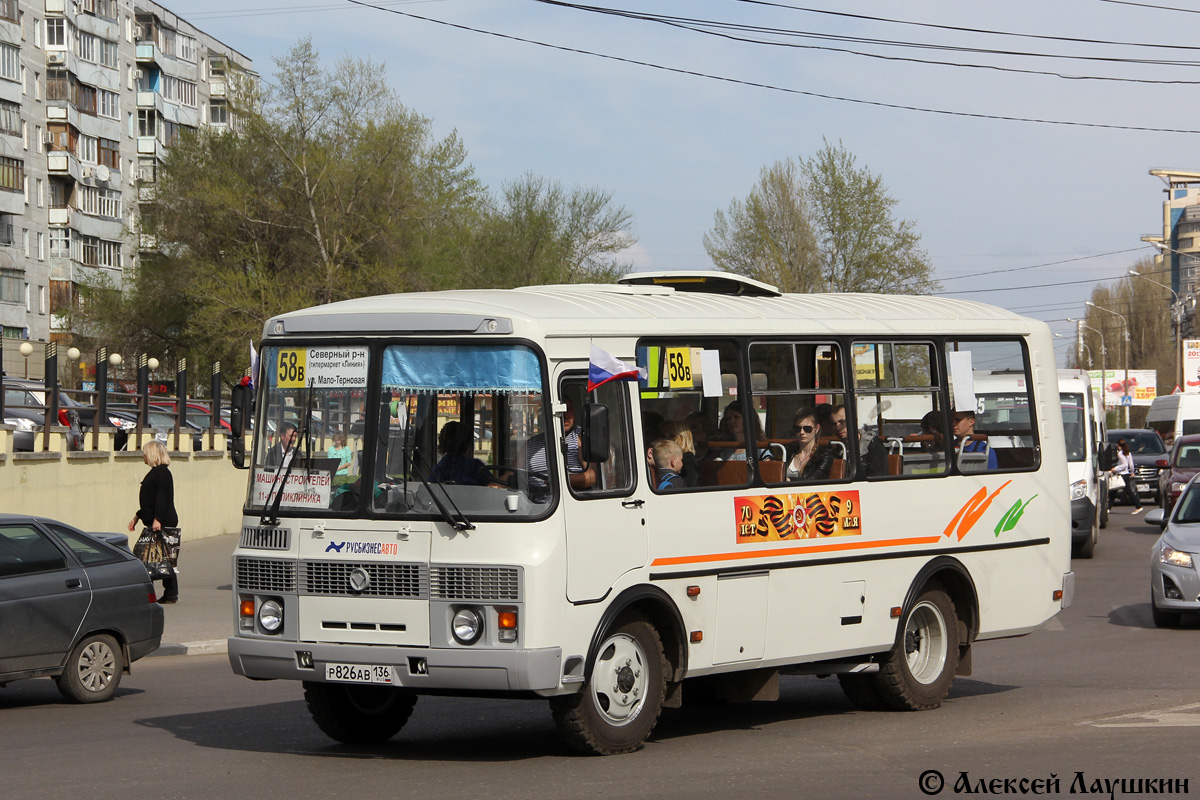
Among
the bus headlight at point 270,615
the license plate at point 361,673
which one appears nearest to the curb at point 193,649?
the bus headlight at point 270,615

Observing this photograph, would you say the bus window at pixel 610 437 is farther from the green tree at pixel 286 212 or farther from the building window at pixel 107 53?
the building window at pixel 107 53

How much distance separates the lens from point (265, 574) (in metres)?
9.28

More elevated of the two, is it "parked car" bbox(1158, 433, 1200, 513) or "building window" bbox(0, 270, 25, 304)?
"building window" bbox(0, 270, 25, 304)

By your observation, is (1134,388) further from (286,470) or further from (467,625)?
(467,625)

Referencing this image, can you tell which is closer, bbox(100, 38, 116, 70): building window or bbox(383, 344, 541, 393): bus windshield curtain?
bbox(383, 344, 541, 393): bus windshield curtain

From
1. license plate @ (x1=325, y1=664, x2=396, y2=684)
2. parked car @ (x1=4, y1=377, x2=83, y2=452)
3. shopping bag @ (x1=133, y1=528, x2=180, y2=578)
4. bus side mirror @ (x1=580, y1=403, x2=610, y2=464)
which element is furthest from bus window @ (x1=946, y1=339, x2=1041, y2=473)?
parked car @ (x1=4, y1=377, x2=83, y2=452)

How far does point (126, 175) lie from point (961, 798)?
3352 inches

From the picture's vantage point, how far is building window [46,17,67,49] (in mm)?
77875

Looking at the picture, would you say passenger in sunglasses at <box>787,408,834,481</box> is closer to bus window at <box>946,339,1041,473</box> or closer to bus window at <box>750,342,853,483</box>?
bus window at <box>750,342,853,483</box>

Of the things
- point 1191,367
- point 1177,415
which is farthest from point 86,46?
point 1177,415

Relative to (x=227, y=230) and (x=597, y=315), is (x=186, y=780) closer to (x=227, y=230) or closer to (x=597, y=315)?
(x=597, y=315)

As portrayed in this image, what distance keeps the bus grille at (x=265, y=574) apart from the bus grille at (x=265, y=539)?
0.08m

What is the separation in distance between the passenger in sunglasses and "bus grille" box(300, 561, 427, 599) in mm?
2806

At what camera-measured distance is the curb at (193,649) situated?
15.7 m
